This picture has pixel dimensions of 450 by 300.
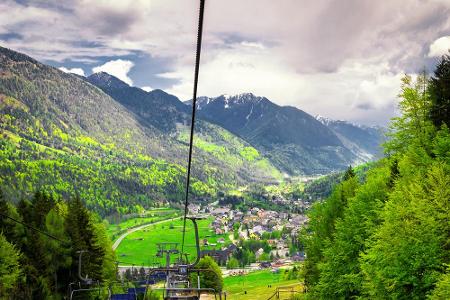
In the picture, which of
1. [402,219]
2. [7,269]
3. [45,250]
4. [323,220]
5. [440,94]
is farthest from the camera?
[45,250]

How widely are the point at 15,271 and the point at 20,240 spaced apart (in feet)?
29.8

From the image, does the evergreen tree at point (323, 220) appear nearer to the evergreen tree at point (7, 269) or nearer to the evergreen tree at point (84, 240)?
the evergreen tree at point (84, 240)

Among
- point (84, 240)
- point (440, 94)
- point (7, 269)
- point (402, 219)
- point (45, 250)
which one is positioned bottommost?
point (7, 269)

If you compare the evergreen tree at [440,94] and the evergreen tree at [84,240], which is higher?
the evergreen tree at [440,94]

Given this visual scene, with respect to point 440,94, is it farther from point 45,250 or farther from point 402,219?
point 45,250

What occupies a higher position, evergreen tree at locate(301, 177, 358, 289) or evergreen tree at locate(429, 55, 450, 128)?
evergreen tree at locate(429, 55, 450, 128)

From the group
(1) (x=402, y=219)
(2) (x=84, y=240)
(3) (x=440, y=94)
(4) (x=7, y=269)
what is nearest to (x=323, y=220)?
(3) (x=440, y=94)

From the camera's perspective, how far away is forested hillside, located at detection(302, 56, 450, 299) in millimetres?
24656

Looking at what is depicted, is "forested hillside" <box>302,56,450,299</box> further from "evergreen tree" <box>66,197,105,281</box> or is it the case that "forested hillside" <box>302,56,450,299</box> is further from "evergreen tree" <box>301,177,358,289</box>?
"evergreen tree" <box>66,197,105,281</box>

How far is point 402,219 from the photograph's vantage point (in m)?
27.3

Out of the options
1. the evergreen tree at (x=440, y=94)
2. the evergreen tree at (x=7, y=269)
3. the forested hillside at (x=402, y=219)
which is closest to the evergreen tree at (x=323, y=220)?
the forested hillside at (x=402, y=219)

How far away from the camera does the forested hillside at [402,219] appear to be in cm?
2466

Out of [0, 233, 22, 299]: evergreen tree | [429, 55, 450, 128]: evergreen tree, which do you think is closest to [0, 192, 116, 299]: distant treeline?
[0, 233, 22, 299]: evergreen tree

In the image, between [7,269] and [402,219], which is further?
[7,269]
